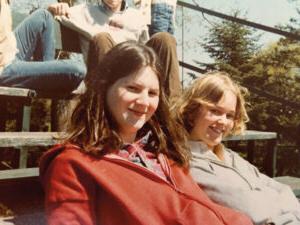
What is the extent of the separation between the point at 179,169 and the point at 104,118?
10.4 inches

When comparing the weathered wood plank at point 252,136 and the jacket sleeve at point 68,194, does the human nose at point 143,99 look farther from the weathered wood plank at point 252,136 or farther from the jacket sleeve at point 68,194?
the weathered wood plank at point 252,136

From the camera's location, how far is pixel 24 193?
2.66 meters

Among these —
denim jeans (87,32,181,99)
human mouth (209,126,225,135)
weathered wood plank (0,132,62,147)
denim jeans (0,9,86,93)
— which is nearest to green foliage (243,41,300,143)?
denim jeans (87,32,181,99)

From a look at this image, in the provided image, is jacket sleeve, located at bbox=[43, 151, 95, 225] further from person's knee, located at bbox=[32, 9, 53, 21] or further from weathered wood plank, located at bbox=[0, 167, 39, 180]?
person's knee, located at bbox=[32, 9, 53, 21]

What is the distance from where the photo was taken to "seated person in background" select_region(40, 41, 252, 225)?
1079 mm

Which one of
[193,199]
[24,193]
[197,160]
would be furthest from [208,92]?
[24,193]

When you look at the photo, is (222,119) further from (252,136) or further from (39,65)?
(252,136)

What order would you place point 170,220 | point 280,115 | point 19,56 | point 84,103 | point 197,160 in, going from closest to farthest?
point 170,220 → point 84,103 → point 197,160 → point 19,56 → point 280,115

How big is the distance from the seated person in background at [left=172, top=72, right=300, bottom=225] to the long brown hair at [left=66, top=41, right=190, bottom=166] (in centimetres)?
19

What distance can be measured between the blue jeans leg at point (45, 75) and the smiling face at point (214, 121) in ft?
2.44

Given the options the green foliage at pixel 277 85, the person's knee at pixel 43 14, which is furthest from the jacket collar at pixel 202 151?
the green foliage at pixel 277 85

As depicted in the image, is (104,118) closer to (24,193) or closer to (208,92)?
(208,92)

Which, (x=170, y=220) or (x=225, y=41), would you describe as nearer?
(x=170, y=220)

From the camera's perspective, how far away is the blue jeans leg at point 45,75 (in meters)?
2.06
